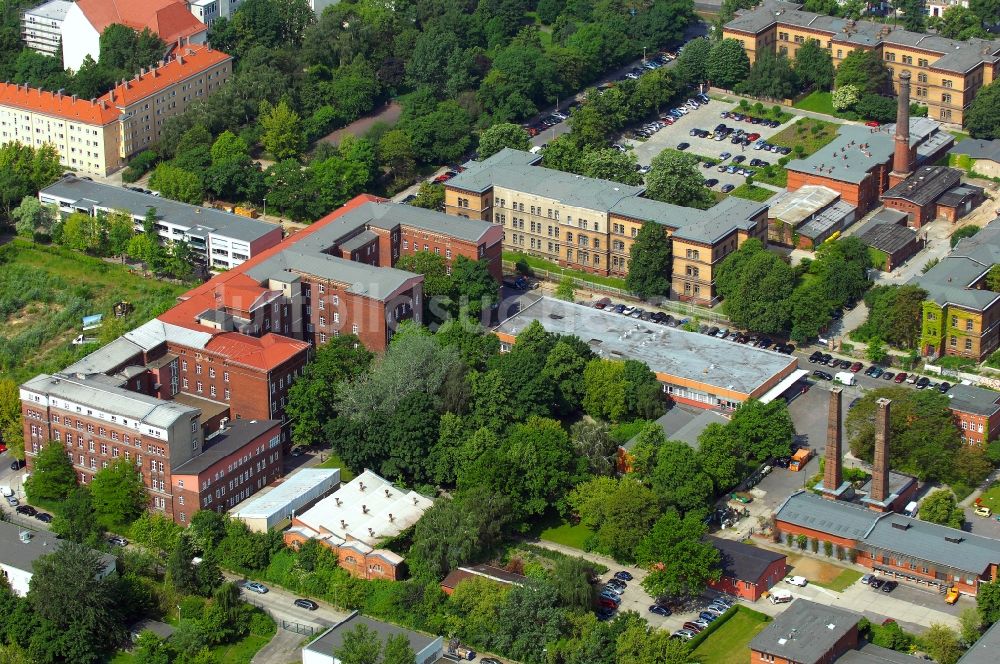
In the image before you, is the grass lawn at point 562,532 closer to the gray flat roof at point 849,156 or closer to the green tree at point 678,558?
the green tree at point 678,558

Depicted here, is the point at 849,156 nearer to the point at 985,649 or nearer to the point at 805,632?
the point at 805,632

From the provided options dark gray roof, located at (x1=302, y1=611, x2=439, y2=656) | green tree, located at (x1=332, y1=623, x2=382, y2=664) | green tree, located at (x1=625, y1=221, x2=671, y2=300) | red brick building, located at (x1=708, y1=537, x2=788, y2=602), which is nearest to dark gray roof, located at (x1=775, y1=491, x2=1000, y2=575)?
red brick building, located at (x1=708, y1=537, x2=788, y2=602)

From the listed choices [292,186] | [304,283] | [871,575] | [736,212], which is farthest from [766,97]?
[871,575]

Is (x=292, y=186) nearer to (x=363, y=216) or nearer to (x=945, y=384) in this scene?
(x=363, y=216)

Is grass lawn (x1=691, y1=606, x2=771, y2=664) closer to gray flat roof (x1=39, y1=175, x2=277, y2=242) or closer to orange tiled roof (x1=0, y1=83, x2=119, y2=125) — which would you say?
gray flat roof (x1=39, y1=175, x2=277, y2=242)

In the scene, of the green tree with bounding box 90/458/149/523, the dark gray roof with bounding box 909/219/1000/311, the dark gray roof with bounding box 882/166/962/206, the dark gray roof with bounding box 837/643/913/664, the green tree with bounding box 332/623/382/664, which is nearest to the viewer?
the dark gray roof with bounding box 837/643/913/664
